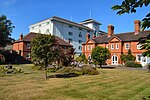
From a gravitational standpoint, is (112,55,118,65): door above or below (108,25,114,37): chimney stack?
below

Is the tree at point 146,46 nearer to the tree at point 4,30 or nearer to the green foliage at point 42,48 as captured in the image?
the green foliage at point 42,48

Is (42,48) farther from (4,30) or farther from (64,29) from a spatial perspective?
(64,29)

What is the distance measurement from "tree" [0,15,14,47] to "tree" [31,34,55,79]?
106 feet

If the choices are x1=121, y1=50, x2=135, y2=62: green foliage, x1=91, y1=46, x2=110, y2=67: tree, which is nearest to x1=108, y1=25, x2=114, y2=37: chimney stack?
x1=121, y1=50, x2=135, y2=62: green foliage

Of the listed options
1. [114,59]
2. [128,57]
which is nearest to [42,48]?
[128,57]

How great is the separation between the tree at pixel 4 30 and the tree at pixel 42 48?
32349 millimetres

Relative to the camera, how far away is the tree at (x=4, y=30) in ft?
161

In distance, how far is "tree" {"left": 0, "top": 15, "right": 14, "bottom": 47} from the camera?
4894cm

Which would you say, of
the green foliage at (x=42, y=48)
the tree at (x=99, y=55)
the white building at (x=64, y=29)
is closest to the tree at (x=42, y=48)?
the green foliage at (x=42, y=48)

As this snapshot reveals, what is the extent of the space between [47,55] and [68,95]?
880cm

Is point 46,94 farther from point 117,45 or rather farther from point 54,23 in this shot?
point 54,23

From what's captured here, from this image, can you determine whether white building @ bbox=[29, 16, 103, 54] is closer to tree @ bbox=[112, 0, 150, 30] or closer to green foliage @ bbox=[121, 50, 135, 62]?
green foliage @ bbox=[121, 50, 135, 62]

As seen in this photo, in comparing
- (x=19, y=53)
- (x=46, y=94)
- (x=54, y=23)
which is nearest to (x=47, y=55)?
(x=46, y=94)

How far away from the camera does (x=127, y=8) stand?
10.5 feet
